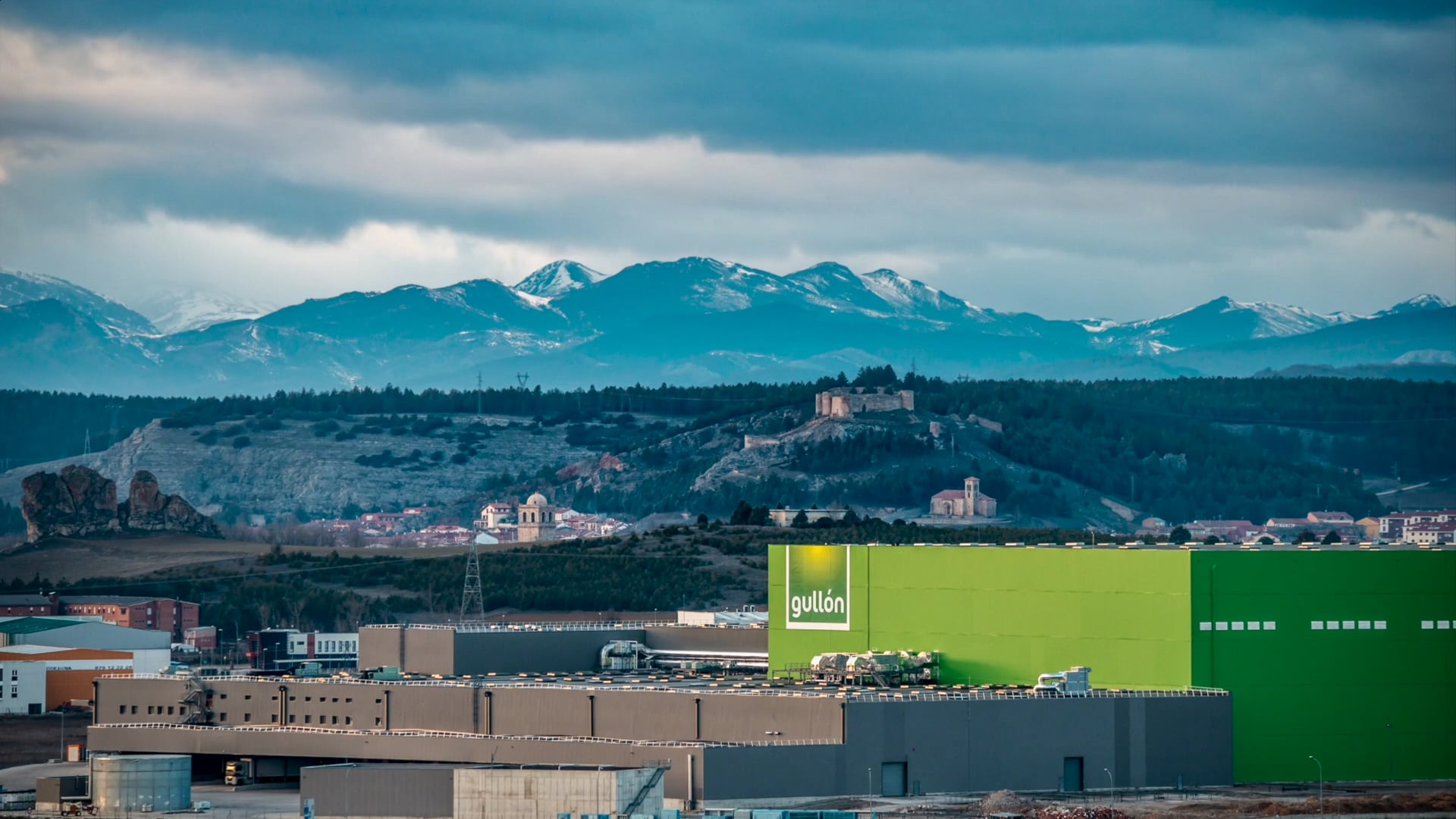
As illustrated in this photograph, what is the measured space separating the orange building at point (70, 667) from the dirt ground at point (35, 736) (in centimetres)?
711

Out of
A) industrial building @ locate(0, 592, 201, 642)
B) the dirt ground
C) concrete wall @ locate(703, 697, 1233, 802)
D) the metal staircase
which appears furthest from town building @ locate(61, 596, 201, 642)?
the metal staircase

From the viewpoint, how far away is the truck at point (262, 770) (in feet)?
328

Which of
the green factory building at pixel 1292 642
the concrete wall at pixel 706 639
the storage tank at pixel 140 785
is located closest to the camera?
the storage tank at pixel 140 785

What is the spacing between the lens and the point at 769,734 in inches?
3506

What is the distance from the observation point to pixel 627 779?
80188 mm

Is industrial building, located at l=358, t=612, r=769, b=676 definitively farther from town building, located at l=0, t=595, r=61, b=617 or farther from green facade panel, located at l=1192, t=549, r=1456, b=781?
town building, located at l=0, t=595, r=61, b=617

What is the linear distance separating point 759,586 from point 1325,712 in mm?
89385

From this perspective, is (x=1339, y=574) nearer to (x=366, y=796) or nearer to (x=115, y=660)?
(x=366, y=796)

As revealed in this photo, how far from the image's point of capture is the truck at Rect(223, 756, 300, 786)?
328ft

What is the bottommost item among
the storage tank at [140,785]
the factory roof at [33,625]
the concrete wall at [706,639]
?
the storage tank at [140,785]

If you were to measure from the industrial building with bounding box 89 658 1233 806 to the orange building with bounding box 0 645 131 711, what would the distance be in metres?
40.4

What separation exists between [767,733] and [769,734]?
136 millimetres

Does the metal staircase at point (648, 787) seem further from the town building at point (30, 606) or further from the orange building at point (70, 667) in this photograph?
the town building at point (30, 606)

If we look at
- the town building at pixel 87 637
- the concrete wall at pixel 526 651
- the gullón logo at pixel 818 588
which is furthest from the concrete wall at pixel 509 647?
the town building at pixel 87 637
